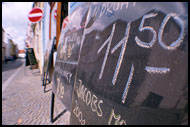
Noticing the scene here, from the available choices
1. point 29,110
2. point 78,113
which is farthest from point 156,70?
point 29,110

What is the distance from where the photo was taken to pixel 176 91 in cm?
49

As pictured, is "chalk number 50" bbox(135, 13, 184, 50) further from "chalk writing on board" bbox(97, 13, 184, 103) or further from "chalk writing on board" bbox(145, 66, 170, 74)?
"chalk writing on board" bbox(145, 66, 170, 74)

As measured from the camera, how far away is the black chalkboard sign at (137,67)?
1.66 feet

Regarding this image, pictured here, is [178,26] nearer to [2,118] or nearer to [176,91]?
[176,91]

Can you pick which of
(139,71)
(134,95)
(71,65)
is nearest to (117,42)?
(139,71)

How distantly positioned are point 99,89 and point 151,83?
0.43 meters

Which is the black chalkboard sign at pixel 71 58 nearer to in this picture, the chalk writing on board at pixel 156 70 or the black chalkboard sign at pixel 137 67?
the black chalkboard sign at pixel 137 67

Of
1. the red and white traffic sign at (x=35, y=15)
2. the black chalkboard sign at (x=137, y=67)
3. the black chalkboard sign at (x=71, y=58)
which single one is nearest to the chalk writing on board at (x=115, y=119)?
the black chalkboard sign at (x=137, y=67)

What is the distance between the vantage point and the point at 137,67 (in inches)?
25.6

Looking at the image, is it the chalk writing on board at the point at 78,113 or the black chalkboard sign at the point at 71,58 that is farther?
the black chalkboard sign at the point at 71,58

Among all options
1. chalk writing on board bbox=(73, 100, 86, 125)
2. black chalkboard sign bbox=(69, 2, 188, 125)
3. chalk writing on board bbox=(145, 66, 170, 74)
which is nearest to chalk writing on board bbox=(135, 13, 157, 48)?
black chalkboard sign bbox=(69, 2, 188, 125)

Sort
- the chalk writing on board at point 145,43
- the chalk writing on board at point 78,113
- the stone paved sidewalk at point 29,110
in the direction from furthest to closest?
the stone paved sidewalk at point 29,110
the chalk writing on board at point 78,113
the chalk writing on board at point 145,43

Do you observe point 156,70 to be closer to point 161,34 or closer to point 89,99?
point 161,34

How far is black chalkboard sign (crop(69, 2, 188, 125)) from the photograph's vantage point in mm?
505
